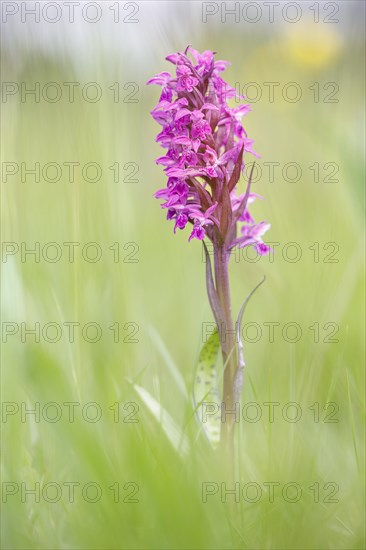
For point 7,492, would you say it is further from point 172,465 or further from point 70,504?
point 172,465

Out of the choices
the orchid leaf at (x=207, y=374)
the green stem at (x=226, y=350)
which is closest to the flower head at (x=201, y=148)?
the green stem at (x=226, y=350)

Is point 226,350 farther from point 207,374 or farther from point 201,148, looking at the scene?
point 201,148

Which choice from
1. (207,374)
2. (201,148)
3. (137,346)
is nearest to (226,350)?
(207,374)

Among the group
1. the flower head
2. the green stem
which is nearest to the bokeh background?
the green stem

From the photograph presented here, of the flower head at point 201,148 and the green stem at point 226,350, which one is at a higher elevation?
the flower head at point 201,148

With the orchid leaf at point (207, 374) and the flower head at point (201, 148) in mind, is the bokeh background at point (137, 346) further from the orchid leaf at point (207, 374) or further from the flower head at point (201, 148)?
the flower head at point (201, 148)

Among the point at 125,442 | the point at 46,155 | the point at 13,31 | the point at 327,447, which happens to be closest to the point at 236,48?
the point at 46,155

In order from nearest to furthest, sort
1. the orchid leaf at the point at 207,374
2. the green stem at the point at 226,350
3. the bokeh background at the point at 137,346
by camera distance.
→ the bokeh background at the point at 137,346 < the green stem at the point at 226,350 < the orchid leaf at the point at 207,374

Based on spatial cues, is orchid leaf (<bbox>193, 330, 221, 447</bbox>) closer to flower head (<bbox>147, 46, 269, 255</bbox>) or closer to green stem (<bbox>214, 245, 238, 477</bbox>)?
green stem (<bbox>214, 245, 238, 477</bbox>)
